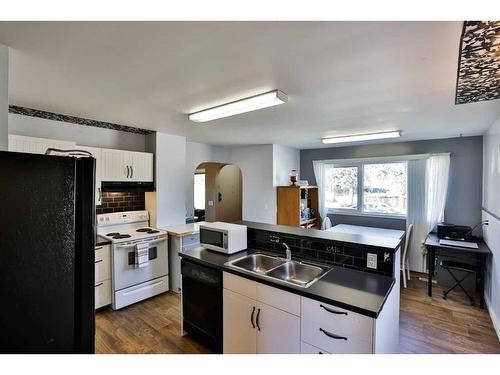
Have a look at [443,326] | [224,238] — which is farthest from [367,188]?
[224,238]

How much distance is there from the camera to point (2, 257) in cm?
73

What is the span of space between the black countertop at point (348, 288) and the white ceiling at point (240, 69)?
4.78 ft

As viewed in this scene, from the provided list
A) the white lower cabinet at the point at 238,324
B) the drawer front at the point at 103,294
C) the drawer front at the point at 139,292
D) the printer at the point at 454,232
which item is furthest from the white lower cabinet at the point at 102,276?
the printer at the point at 454,232

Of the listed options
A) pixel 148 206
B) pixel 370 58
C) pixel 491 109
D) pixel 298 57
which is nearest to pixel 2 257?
pixel 298 57

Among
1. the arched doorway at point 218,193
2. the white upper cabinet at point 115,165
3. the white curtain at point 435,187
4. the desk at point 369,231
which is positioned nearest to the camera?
the white upper cabinet at point 115,165

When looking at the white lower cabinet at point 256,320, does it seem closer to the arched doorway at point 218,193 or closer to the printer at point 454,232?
the printer at point 454,232

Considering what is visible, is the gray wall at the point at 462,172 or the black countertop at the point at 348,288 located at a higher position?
the gray wall at the point at 462,172

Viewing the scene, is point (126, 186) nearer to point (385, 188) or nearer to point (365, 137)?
point (365, 137)

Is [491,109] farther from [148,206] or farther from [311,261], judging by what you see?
[148,206]

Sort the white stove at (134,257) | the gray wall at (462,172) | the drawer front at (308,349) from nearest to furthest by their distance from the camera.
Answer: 1. the drawer front at (308,349)
2. the white stove at (134,257)
3. the gray wall at (462,172)

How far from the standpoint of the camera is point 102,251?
2984 mm

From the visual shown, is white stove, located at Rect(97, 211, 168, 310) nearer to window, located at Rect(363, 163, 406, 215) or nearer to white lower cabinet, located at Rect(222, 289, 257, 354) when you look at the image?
white lower cabinet, located at Rect(222, 289, 257, 354)

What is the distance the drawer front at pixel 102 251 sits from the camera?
2.96 m

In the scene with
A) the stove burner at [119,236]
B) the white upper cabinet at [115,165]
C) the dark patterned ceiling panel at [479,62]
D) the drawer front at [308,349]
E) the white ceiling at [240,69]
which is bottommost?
the drawer front at [308,349]
